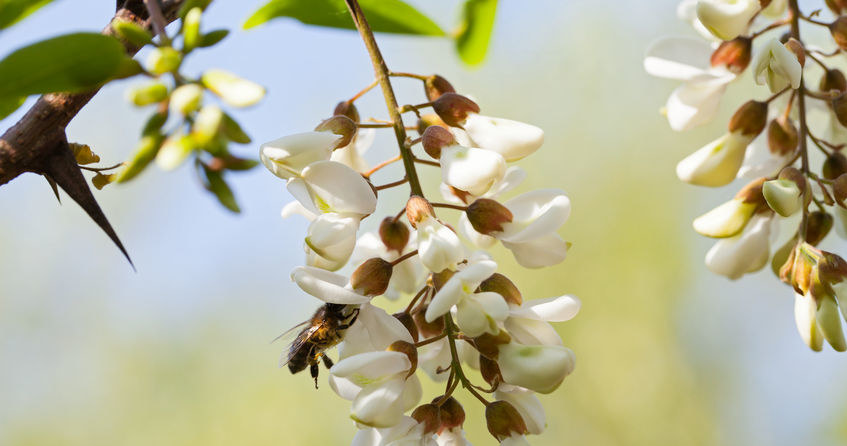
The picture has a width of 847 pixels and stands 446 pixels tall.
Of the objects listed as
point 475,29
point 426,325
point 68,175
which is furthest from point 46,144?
A: point 475,29

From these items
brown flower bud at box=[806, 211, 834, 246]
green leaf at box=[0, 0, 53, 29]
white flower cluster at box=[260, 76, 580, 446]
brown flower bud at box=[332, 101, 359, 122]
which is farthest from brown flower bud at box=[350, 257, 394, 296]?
brown flower bud at box=[806, 211, 834, 246]

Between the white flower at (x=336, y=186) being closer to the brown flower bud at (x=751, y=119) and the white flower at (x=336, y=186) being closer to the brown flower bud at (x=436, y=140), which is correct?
the brown flower bud at (x=436, y=140)

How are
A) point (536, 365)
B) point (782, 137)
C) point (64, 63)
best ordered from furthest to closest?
1. point (782, 137)
2. point (536, 365)
3. point (64, 63)

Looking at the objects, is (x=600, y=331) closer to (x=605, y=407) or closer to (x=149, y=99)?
(x=605, y=407)

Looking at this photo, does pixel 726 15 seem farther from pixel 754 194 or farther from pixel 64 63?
pixel 64 63

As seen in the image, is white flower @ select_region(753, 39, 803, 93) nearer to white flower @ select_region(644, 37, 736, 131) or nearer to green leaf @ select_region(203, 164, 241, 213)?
white flower @ select_region(644, 37, 736, 131)
